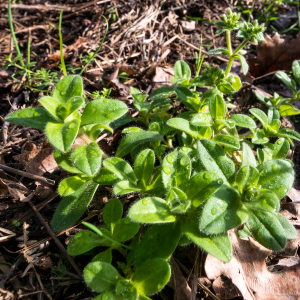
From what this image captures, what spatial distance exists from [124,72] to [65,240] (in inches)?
96.5

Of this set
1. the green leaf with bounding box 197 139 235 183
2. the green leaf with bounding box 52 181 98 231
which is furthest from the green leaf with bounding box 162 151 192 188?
the green leaf with bounding box 52 181 98 231

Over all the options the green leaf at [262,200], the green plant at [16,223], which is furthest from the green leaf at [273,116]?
the green plant at [16,223]

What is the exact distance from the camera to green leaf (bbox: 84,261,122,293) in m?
1.79

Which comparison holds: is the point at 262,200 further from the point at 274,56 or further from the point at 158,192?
the point at 274,56

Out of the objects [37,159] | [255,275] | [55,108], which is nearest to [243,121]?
[255,275]

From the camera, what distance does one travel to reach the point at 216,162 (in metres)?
2.12

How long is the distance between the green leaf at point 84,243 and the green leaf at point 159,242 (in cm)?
38

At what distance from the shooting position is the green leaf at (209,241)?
5.69 feet

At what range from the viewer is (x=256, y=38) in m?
2.57

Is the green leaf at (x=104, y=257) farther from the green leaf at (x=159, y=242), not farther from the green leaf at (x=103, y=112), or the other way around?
the green leaf at (x=103, y=112)

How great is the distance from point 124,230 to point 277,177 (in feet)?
4.16

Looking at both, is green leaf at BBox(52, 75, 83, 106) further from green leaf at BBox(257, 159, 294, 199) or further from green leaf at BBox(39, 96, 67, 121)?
green leaf at BBox(257, 159, 294, 199)

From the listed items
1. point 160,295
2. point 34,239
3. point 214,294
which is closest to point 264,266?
point 214,294

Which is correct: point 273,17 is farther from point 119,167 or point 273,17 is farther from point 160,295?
point 160,295
